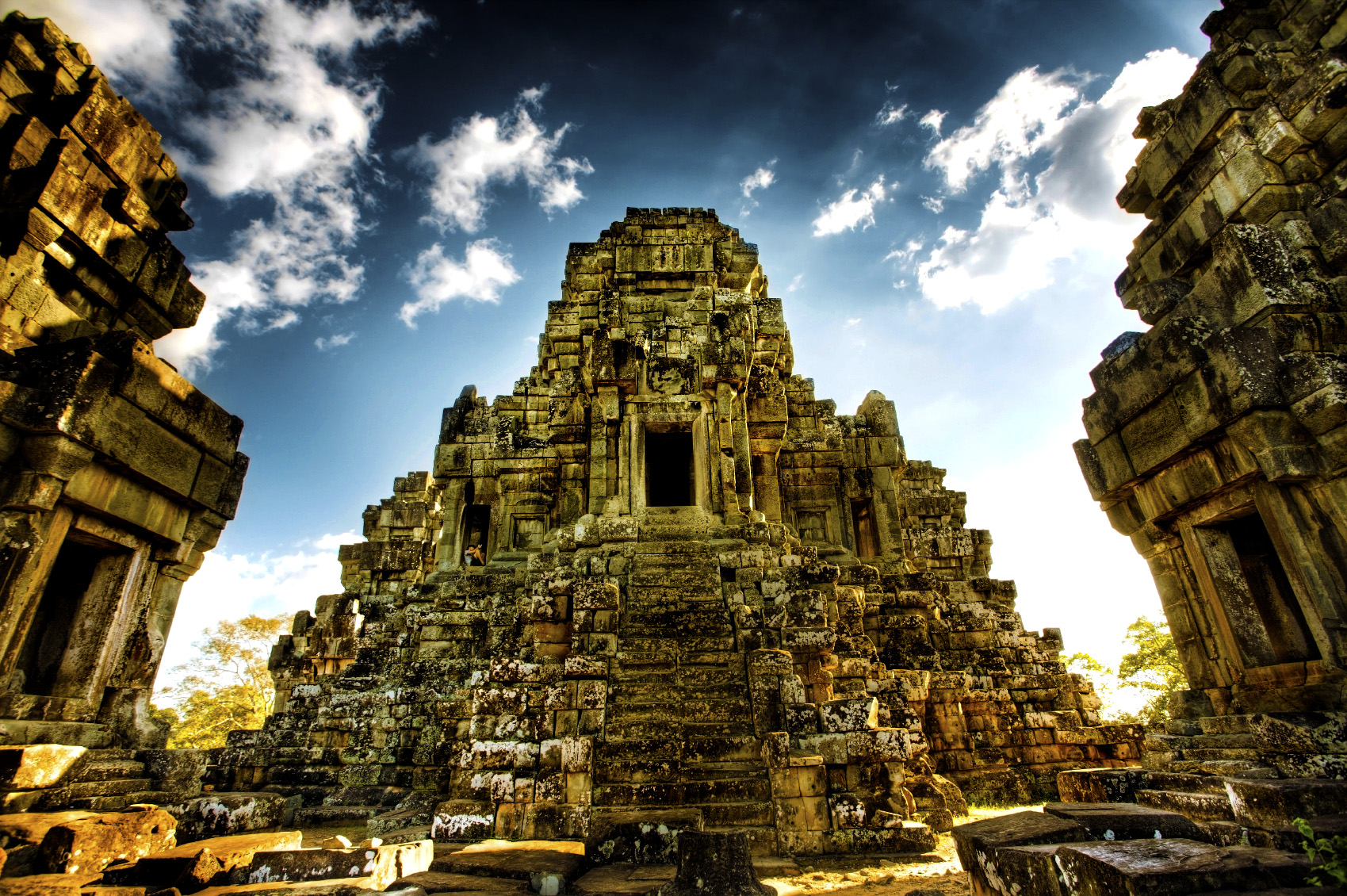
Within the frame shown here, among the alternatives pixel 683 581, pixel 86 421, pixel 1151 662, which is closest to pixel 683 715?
pixel 683 581

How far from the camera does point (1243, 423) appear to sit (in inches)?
149

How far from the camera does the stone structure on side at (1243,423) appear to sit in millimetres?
3541

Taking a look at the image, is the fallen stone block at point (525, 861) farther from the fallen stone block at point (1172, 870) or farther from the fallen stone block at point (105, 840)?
the fallen stone block at point (1172, 870)

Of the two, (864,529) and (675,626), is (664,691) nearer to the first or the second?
(675,626)

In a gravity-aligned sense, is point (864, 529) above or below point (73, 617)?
above

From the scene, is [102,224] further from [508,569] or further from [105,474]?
[508,569]

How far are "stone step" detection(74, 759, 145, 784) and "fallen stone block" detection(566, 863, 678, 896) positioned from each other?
2.65 m

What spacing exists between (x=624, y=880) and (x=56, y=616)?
3.99 metres

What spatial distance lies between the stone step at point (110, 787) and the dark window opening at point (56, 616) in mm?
700

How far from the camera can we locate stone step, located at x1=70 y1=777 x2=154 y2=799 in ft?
11.0

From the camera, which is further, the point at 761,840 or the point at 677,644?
the point at 677,644

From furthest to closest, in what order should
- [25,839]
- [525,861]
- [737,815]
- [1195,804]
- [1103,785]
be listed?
[737,815] < [1103,785] < [525,861] < [1195,804] < [25,839]

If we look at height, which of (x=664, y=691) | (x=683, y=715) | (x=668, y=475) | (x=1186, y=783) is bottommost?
(x=1186, y=783)

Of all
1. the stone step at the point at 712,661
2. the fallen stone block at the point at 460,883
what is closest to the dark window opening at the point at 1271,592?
the stone step at the point at 712,661
